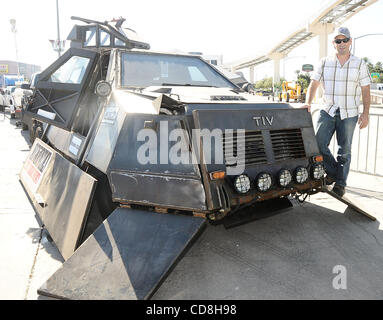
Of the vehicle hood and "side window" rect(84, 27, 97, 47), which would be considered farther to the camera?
"side window" rect(84, 27, 97, 47)

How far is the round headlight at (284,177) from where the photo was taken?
3.48 metres

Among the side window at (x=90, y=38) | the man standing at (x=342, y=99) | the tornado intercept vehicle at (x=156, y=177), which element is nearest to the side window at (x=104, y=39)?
the side window at (x=90, y=38)

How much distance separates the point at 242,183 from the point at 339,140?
7.67 feet

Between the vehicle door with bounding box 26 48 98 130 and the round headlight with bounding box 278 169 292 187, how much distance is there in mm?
2462

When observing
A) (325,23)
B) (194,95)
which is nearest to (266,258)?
(194,95)

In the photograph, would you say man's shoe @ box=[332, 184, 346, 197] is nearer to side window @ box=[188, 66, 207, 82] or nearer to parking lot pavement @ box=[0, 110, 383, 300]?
parking lot pavement @ box=[0, 110, 383, 300]

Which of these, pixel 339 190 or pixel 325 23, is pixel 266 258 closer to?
pixel 339 190

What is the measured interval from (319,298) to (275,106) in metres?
1.88

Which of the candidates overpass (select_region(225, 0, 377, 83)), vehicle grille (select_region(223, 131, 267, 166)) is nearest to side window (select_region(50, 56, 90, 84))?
vehicle grille (select_region(223, 131, 267, 166))

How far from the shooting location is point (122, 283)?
2.80 m

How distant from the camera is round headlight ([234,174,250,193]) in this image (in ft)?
10.5
